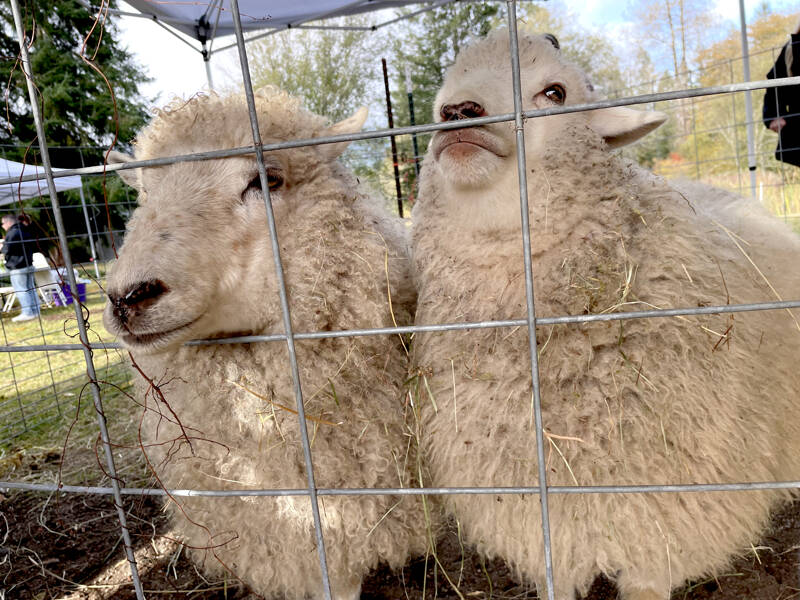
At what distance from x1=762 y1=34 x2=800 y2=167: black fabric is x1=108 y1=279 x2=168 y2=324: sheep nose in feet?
12.5

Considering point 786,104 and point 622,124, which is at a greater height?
point 786,104

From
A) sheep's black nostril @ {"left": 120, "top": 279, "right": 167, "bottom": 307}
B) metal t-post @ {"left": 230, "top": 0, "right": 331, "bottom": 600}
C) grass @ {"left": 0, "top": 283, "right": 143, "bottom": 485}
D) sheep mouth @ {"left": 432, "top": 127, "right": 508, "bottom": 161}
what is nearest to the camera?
metal t-post @ {"left": 230, "top": 0, "right": 331, "bottom": 600}

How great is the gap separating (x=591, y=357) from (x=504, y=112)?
0.94m

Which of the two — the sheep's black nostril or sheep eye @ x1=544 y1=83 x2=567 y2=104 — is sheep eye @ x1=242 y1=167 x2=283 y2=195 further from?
sheep eye @ x1=544 y1=83 x2=567 y2=104

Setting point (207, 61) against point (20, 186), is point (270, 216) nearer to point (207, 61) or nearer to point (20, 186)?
point (20, 186)

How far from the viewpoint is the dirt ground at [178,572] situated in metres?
2.26

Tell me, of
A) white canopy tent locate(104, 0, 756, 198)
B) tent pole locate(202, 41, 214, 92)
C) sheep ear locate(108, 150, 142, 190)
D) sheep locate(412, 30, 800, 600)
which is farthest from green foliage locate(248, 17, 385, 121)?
sheep locate(412, 30, 800, 600)

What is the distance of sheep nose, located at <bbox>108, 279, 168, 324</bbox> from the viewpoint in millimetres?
1557

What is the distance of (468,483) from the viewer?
1835 millimetres

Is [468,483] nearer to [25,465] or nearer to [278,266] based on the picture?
[278,266]

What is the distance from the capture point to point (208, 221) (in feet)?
5.82

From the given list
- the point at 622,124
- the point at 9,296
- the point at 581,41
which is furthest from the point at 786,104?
the point at 9,296

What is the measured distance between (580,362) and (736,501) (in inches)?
29.1

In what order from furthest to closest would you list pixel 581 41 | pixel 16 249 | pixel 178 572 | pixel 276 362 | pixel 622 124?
1. pixel 581 41
2. pixel 16 249
3. pixel 178 572
4. pixel 622 124
5. pixel 276 362
